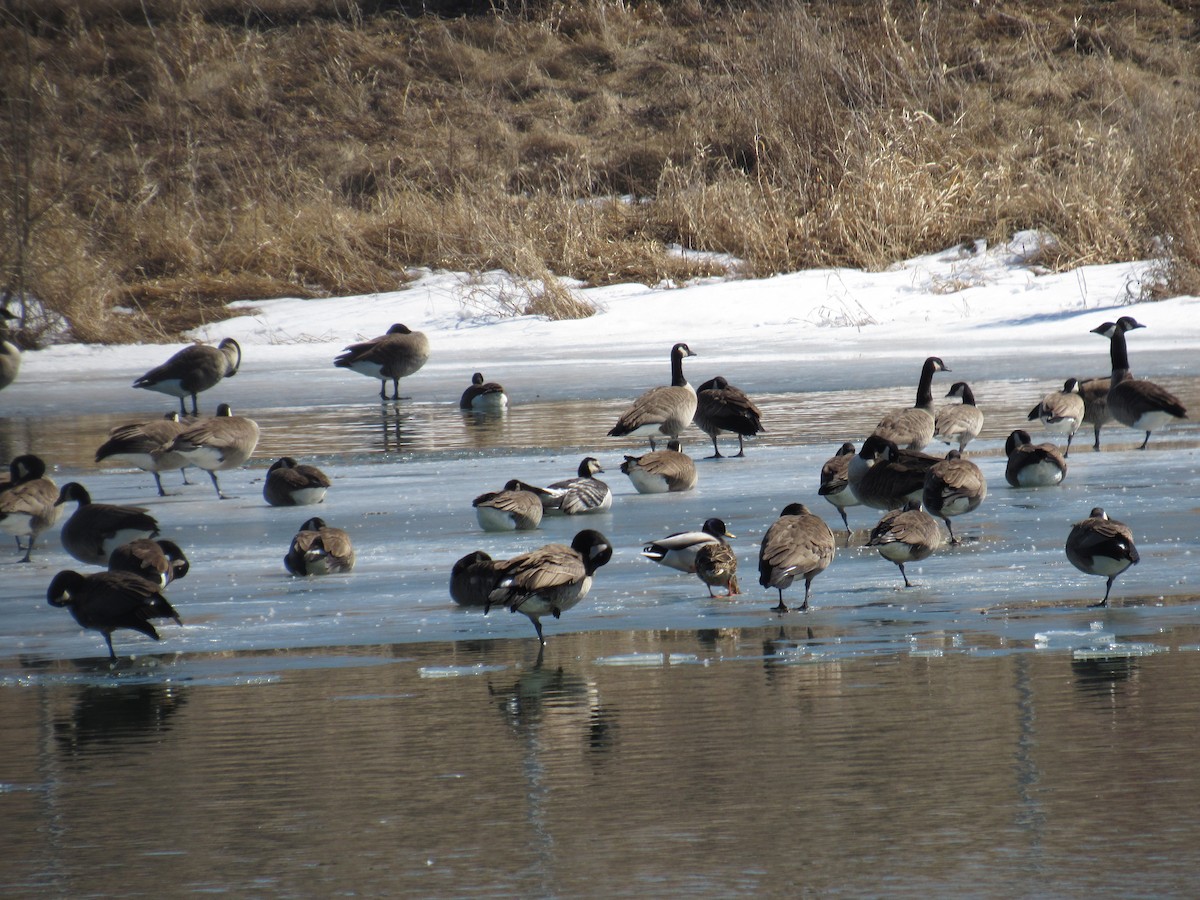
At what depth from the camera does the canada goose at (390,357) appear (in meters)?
18.2

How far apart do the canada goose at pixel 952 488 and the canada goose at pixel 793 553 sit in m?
1.22

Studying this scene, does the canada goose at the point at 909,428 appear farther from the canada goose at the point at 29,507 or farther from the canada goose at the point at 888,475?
the canada goose at the point at 29,507

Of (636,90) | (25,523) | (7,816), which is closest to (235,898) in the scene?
(7,816)

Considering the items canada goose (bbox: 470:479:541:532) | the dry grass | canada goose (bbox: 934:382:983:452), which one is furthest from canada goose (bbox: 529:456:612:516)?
the dry grass

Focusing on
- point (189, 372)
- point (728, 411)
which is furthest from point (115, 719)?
point (189, 372)

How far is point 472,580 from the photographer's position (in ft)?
24.9

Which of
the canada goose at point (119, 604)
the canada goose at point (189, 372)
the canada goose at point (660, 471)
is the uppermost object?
the canada goose at point (189, 372)

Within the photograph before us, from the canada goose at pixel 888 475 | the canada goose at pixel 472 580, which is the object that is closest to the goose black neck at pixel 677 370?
the canada goose at pixel 888 475

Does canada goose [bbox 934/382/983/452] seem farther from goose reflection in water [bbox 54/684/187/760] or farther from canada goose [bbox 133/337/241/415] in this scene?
canada goose [bbox 133/337/241/415]

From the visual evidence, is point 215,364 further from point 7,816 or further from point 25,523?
point 7,816

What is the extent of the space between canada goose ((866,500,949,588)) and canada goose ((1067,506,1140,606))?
2.17 feet

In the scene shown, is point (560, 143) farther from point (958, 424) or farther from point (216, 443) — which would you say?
point (216, 443)

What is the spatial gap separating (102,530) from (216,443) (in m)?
2.61

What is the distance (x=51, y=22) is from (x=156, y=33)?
3.77 meters
